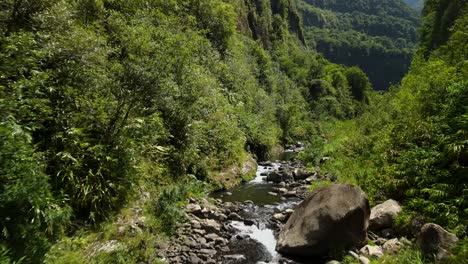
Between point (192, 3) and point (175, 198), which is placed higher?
point (192, 3)

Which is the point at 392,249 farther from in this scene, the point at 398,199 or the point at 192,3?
the point at 192,3

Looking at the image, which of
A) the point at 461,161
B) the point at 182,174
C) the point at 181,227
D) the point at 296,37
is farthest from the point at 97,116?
the point at 296,37

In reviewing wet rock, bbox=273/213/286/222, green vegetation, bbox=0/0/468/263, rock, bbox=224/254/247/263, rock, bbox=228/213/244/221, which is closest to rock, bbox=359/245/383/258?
green vegetation, bbox=0/0/468/263

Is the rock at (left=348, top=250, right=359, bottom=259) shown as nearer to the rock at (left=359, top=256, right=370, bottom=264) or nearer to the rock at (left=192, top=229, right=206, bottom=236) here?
the rock at (left=359, top=256, right=370, bottom=264)

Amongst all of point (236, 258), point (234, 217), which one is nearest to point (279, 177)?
point (234, 217)

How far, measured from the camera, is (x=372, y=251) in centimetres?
970

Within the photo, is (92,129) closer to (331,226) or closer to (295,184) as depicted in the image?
(331,226)

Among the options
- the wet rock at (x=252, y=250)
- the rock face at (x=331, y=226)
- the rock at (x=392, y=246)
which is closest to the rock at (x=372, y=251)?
the rock at (x=392, y=246)

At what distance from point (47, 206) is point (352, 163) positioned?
18.0m

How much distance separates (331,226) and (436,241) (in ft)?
10.3

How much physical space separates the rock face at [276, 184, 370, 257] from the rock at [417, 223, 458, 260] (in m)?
2.33

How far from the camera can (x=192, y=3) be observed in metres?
35.2

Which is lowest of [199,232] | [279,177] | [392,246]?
[279,177]

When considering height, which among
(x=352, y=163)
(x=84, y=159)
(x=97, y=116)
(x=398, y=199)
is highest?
(x=97, y=116)
